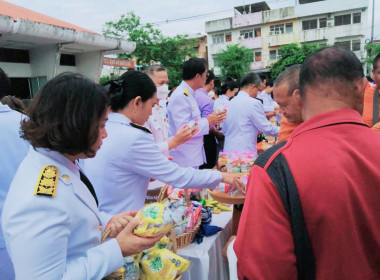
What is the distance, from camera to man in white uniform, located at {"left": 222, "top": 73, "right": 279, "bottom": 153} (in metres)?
3.75

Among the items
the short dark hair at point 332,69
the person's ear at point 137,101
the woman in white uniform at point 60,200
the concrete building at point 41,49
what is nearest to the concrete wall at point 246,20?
the concrete building at point 41,49

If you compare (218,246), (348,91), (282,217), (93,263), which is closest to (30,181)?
(93,263)

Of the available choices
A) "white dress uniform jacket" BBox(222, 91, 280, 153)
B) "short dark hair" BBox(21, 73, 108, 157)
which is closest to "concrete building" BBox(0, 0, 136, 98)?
"white dress uniform jacket" BBox(222, 91, 280, 153)

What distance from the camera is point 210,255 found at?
1.96m

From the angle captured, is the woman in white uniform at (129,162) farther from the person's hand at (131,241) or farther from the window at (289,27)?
the window at (289,27)

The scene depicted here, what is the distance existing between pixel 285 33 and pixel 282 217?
29.2m

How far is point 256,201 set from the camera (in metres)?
0.94

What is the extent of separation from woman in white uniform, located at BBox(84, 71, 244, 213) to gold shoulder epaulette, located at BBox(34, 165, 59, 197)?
66 centimetres

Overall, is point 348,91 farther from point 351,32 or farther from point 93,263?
point 351,32

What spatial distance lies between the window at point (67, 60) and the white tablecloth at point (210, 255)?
362 inches

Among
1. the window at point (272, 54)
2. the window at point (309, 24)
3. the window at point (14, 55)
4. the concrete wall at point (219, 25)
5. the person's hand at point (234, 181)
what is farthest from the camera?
the concrete wall at point (219, 25)

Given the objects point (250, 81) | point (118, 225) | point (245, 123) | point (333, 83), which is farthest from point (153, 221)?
point (250, 81)

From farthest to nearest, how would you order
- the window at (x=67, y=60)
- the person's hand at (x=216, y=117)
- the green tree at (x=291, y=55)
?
1. the green tree at (x=291, y=55)
2. the window at (x=67, y=60)
3. the person's hand at (x=216, y=117)

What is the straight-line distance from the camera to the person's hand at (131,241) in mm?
1126
